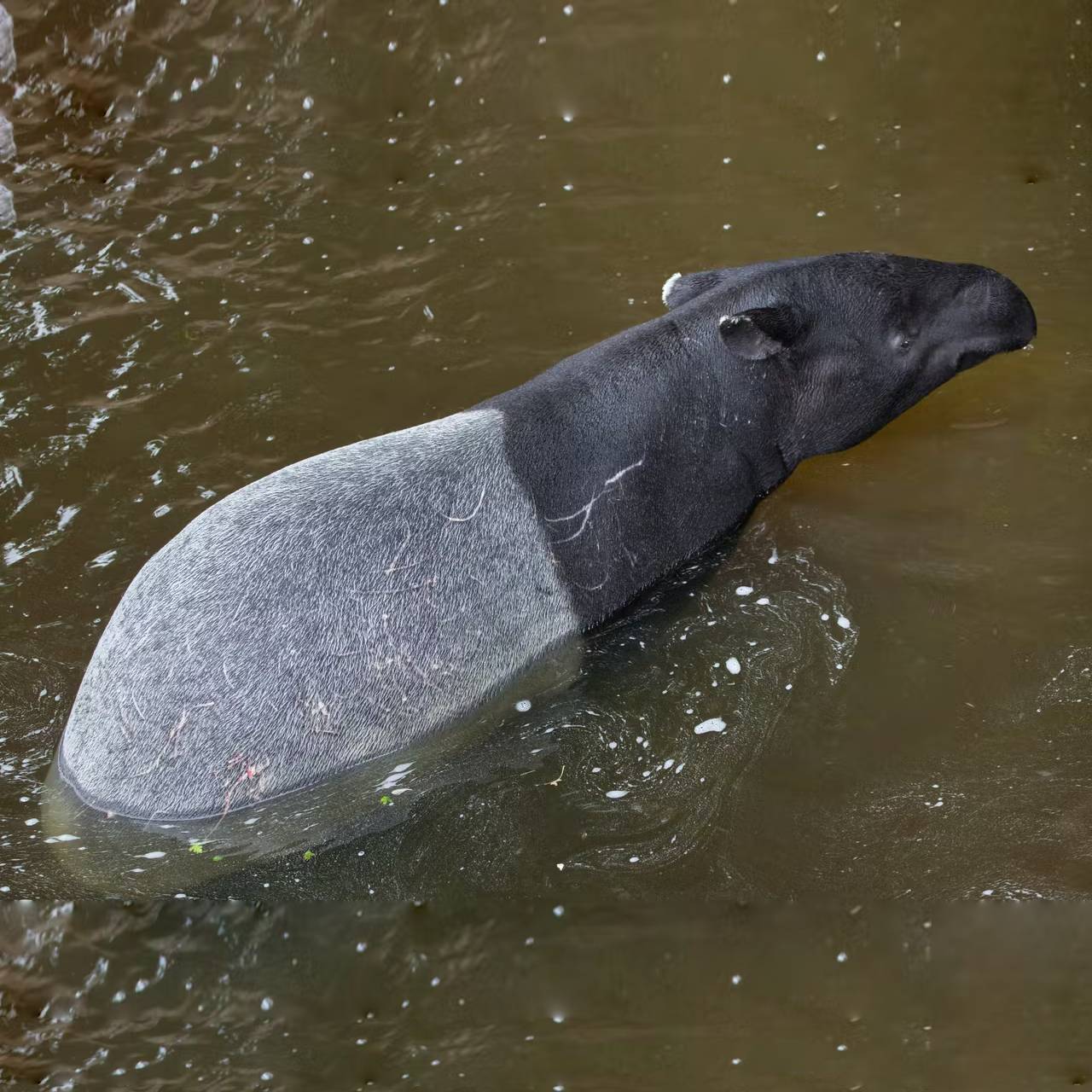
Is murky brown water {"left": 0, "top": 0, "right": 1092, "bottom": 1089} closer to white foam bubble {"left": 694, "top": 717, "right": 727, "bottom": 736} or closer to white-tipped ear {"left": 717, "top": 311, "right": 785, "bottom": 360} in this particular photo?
white foam bubble {"left": 694, "top": 717, "right": 727, "bottom": 736}

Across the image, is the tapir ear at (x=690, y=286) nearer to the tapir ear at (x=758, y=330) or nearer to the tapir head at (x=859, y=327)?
the tapir head at (x=859, y=327)

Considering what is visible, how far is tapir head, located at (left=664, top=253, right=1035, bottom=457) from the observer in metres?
4.85

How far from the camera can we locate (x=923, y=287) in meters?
5.00

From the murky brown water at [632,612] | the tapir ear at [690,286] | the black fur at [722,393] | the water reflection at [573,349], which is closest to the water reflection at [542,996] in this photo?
the murky brown water at [632,612]

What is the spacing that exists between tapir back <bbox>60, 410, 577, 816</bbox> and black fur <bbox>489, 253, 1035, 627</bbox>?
266 mm

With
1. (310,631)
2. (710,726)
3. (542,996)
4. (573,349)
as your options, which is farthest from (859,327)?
(542,996)

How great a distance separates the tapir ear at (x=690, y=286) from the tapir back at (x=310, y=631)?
3.83 feet

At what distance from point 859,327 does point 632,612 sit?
1394 mm

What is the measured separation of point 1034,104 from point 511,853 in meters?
4.97

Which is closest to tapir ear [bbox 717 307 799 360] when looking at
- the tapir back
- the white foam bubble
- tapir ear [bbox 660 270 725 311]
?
tapir ear [bbox 660 270 725 311]

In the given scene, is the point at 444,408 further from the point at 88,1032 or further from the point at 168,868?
the point at 88,1032

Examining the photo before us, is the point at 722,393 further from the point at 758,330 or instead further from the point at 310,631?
the point at 310,631

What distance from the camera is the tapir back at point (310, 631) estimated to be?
3.87m

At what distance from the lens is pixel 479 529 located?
4250 mm
